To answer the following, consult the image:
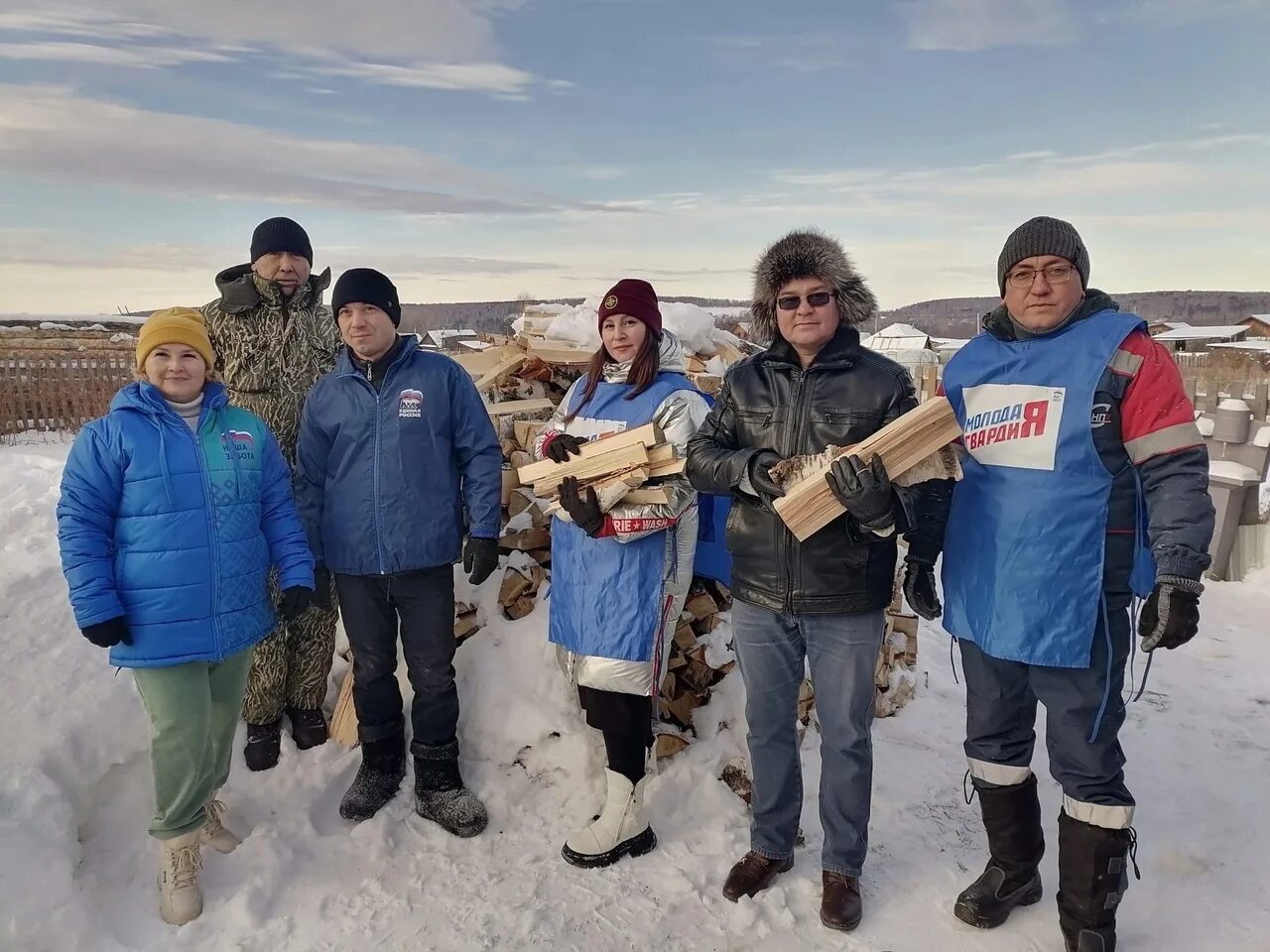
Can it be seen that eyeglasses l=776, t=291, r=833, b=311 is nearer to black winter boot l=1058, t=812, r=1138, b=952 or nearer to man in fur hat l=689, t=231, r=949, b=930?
man in fur hat l=689, t=231, r=949, b=930

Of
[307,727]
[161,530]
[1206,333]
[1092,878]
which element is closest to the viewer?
[1092,878]

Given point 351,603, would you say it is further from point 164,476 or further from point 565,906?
point 565,906

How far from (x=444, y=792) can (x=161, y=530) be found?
63.5 inches

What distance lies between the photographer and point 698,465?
2.76 m

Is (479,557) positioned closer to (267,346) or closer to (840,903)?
(267,346)

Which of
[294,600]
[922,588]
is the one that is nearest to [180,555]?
[294,600]

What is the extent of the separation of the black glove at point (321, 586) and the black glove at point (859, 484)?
2.12m

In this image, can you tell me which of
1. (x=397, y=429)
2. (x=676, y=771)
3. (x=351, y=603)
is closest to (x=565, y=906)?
(x=676, y=771)

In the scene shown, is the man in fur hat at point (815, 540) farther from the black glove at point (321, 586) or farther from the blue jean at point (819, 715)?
the black glove at point (321, 586)

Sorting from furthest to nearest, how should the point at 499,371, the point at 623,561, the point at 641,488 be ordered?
1. the point at 499,371
2. the point at 623,561
3. the point at 641,488

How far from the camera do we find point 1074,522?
2.46 m

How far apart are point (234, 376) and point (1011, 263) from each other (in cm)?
317

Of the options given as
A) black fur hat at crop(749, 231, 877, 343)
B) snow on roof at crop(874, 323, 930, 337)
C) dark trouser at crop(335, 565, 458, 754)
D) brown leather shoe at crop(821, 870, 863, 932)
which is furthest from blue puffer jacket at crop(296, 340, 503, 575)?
snow on roof at crop(874, 323, 930, 337)

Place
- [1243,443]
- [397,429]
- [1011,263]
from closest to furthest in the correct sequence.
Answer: [1011,263] → [397,429] → [1243,443]
